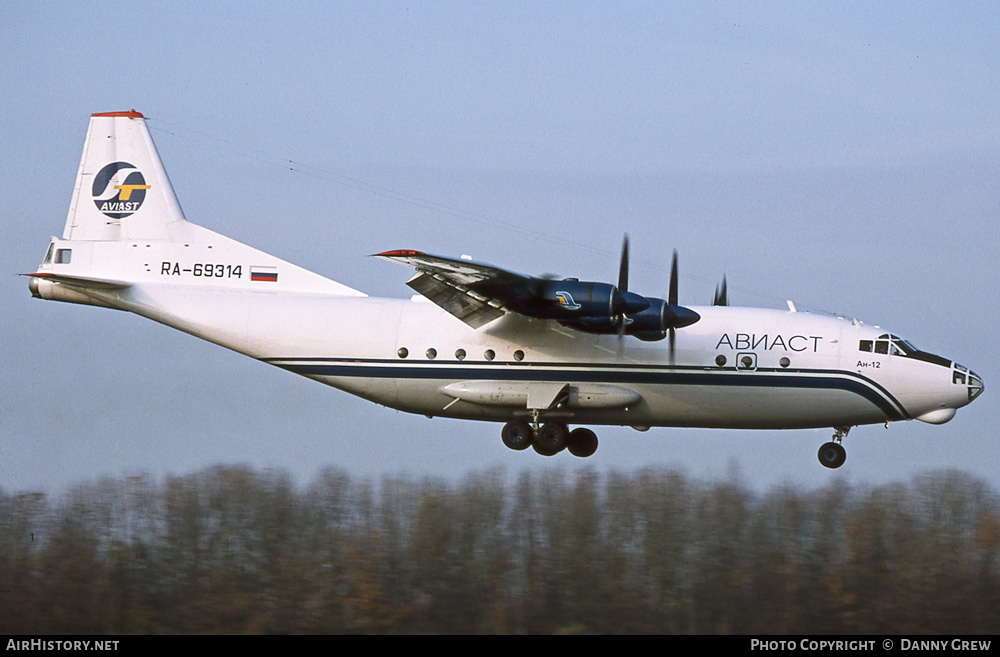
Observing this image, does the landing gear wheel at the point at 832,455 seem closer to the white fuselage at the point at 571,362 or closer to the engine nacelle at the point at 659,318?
the white fuselage at the point at 571,362

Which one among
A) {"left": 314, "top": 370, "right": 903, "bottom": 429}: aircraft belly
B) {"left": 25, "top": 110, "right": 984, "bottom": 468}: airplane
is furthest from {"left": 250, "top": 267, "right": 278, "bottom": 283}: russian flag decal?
{"left": 314, "top": 370, "right": 903, "bottom": 429}: aircraft belly

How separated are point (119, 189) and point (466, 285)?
9.76 m

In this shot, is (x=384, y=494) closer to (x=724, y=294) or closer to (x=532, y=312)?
(x=532, y=312)

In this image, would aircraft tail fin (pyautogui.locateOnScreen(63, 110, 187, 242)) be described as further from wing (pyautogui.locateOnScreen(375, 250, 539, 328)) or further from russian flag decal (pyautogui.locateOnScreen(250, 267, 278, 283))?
wing (pyautogui.locateOnScreen(375, 250, 539, 328))

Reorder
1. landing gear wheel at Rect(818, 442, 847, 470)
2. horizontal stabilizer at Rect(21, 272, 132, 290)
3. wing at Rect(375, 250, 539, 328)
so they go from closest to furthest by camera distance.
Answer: wing at Rect(375, 250, 539, 328) → landing gear wheel at Rect(818, 442, 847, 470) → horizontal stabilizer at Rect(21, 272, 132, 290)

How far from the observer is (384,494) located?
1163 inches

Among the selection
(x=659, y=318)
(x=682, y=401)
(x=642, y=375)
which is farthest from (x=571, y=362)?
(x=682, y=401)

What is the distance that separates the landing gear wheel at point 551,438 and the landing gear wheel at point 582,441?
943mm

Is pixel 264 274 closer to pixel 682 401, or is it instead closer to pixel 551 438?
pixel 551 438

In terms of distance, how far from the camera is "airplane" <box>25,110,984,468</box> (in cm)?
2625

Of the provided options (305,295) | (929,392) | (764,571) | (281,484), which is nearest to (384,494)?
(281,484)

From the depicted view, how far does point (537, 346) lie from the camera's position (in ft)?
89.6

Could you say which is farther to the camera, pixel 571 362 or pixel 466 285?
pixel 571 362

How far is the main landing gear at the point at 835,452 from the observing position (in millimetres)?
27547
